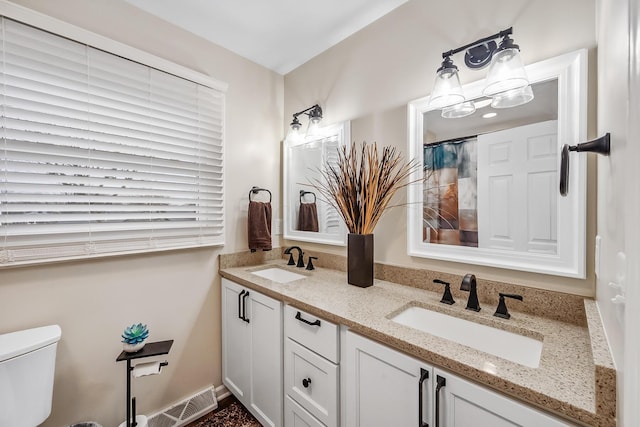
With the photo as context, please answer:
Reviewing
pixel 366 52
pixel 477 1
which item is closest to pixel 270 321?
pixel 366 52

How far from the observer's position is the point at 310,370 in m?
1.23

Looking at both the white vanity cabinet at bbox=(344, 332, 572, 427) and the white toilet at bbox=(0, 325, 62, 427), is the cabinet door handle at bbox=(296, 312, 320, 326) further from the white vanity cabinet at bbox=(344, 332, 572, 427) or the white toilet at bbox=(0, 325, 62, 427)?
the white toilet at bbox=(0, 325, 62, 427)

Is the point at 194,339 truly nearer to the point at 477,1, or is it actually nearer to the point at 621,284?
the point at 621,284

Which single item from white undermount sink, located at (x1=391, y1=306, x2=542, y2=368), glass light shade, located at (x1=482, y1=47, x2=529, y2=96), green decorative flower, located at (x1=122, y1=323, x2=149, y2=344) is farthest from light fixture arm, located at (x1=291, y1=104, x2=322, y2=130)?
green decorative flower, located at (x1=122, y1=323, x2=149, y2=344)

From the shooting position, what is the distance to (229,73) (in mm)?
1978

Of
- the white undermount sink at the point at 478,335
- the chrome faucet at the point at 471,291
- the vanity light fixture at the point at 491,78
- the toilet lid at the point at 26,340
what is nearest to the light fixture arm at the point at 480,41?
the vanity light fixture at the point at 491,78

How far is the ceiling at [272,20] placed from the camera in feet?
5.07

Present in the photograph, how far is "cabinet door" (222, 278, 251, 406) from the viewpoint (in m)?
1.67

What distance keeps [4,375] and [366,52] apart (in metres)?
2.36

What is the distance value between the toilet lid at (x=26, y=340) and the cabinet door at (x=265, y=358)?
0.88m

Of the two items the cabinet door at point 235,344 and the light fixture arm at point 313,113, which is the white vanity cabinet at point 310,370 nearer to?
the cabinet door at point 235,344

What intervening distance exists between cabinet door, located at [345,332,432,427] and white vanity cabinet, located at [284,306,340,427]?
0.25 feet

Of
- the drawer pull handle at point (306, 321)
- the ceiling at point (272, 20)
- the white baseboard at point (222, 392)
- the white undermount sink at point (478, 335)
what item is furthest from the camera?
the white baseboard at point (222, 392)

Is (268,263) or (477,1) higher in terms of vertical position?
(477,1)
